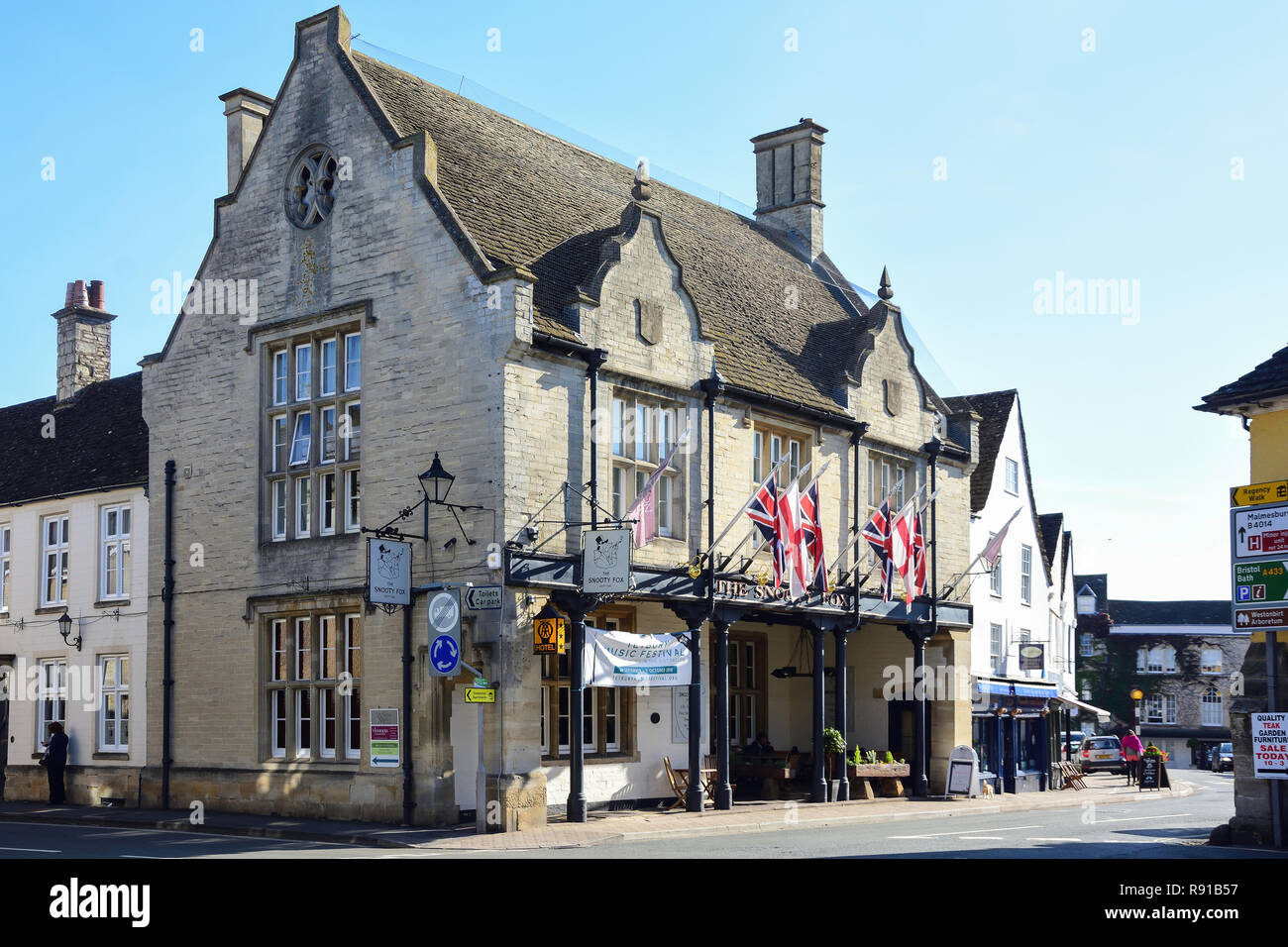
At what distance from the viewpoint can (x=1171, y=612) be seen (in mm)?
79500

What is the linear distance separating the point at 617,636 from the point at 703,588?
2.34 m

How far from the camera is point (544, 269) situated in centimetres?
2497

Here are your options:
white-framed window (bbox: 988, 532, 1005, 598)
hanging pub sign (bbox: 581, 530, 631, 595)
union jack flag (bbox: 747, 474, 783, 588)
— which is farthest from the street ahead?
white-framed window (bbox: 988, 532, 1005, 598)

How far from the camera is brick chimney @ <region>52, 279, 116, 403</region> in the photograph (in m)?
34.6

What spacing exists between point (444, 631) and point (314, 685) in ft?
13.1

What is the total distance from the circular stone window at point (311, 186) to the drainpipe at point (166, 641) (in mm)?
5447

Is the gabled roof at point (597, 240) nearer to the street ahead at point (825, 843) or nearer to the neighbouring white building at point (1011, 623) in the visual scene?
the neighbouring white building at point (1011, 623)

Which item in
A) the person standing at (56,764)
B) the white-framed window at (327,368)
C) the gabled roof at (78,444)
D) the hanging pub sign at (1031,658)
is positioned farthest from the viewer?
the hanging pub sign at (1031,658)

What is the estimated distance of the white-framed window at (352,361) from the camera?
82.1 ft

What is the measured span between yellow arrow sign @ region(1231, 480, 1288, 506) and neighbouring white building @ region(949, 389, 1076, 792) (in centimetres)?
1617

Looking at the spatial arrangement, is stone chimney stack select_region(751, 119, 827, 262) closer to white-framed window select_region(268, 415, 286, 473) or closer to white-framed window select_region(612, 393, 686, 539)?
white-framed window select_region(612, 393, 686, 539)

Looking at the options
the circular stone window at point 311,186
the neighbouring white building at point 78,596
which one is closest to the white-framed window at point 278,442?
the circular stone window at point 311,186
